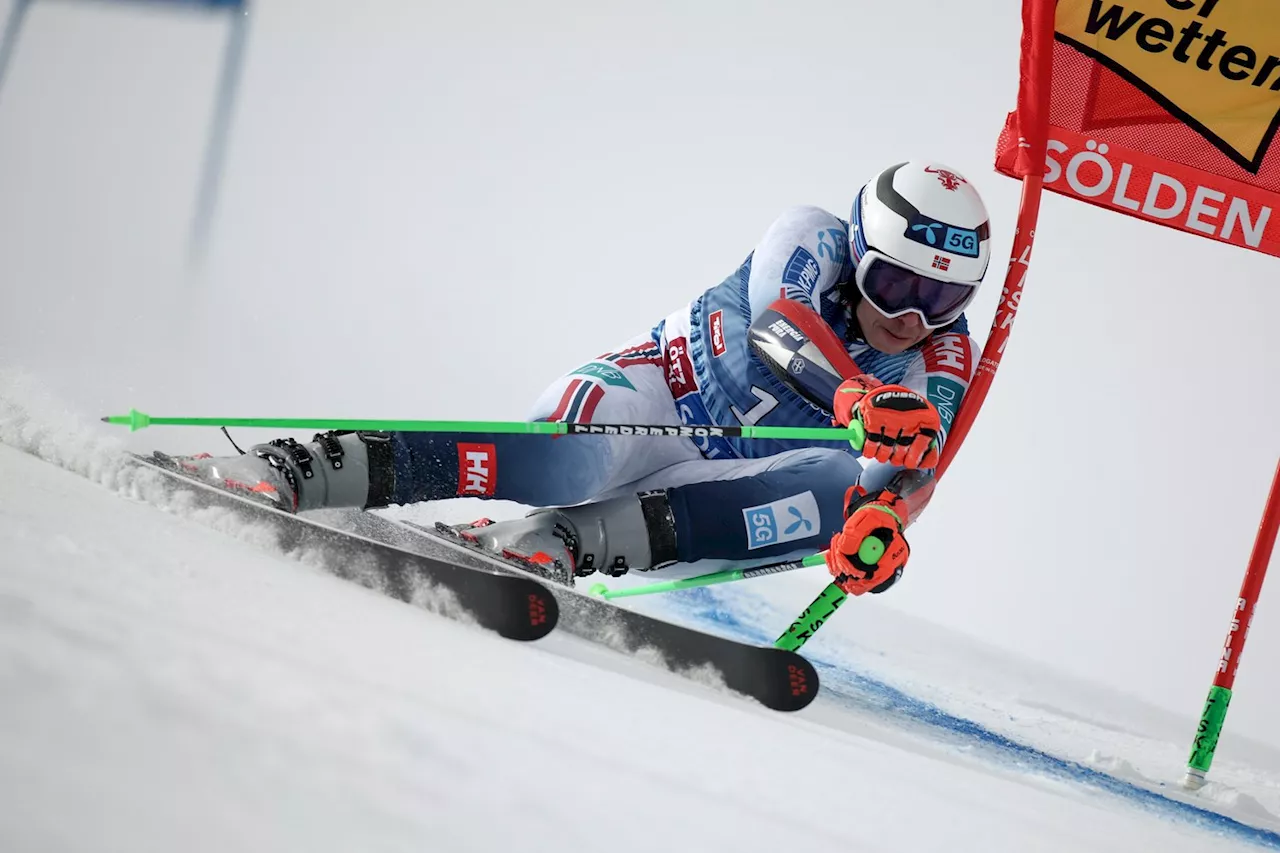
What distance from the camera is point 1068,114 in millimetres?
3666

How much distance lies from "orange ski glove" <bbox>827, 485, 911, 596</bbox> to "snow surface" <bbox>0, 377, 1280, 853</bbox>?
1.15 ft

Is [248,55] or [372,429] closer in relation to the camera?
[372,429]

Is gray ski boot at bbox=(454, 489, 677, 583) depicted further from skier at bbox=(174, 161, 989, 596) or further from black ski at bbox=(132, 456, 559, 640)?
black ski at bbox=(132, 456, 559, 640)

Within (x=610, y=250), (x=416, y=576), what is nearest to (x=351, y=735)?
(x=416, y=576)

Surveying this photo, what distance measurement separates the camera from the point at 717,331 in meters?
3.26

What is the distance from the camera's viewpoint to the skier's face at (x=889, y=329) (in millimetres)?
3094

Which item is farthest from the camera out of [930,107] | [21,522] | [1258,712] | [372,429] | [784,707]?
[930,107]

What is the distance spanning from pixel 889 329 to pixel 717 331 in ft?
1.65

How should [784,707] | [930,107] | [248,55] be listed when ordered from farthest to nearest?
[248,55]
[930,107]
[784,707]

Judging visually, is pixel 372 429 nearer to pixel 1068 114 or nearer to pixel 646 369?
pixel 646 369

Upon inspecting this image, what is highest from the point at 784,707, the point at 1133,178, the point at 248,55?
the point at 248,55

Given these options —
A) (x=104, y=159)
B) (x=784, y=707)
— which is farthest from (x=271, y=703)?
(x=104, y=159)

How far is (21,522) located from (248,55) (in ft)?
27.1

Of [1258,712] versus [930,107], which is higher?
[930,107]
